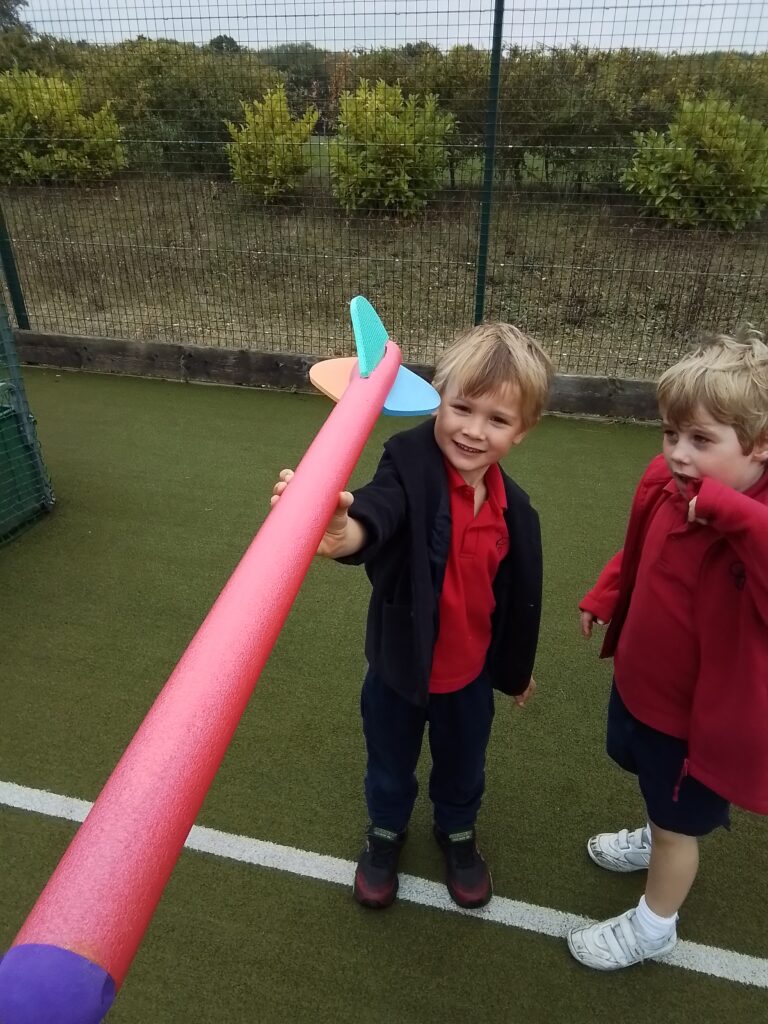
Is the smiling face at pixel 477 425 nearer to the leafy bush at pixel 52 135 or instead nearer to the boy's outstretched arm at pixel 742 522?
the boy's outstretched arm at pixel 742 522

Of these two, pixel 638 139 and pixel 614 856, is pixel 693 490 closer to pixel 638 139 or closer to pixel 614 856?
pixel 614 856

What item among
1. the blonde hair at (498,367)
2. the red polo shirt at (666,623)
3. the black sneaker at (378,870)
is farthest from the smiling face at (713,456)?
the black sneaker at (378,870)

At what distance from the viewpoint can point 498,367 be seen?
4.79ft

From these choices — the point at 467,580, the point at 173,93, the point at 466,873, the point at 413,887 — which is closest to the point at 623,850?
the point at 466,873

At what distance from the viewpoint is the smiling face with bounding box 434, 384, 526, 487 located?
148 centimetres

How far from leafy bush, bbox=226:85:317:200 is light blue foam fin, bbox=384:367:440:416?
466 cm

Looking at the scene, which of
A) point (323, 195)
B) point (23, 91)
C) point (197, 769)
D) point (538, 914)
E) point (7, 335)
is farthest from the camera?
point (23, 91)

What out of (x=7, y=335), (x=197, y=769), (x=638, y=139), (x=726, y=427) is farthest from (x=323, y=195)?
(x=197, y=769)

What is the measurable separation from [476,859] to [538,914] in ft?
0.71

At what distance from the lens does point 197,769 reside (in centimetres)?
69

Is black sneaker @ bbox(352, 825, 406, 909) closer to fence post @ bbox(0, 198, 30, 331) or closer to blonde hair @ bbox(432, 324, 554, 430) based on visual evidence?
blonde hair @ bbox(432, 324, 554, 430)

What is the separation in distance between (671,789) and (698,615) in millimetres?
425

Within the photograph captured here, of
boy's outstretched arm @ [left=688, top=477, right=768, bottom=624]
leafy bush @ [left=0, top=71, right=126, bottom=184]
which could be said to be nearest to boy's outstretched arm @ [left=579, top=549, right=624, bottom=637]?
boy's outstretched arm @ [left=688, top=477, right=768, bottom=624]

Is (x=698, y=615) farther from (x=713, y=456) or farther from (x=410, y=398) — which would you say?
(x=410, y=398)
